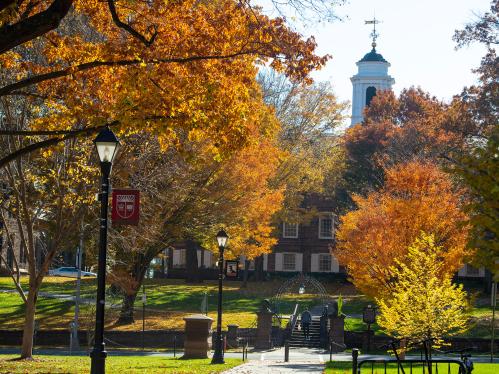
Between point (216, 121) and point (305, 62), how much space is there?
1928 millimetres

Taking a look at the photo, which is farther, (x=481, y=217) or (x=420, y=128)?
(x=420, y=128)

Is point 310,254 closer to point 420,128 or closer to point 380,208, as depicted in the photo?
point 420,128

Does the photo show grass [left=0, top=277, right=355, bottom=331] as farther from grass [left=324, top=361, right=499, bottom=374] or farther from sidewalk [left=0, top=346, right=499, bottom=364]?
grass [left=324, top=361, right=499, bottom=374]

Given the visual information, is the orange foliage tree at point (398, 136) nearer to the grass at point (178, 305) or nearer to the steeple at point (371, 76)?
the grass at point (178, 305)

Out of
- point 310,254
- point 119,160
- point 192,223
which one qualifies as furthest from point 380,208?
point 310,254

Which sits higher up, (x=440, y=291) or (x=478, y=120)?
(x=478, y=120)

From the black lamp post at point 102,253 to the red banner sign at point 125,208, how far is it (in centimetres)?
244

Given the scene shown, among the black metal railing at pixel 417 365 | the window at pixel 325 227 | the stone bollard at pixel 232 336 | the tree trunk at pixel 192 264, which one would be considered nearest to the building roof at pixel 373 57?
the window at pixel 325 227

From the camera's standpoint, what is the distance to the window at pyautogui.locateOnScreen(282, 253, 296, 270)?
7200 cm

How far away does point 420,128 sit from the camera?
58188mm

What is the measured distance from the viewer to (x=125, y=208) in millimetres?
17234

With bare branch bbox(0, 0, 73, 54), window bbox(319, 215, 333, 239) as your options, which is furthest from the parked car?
bare branch bbox(0, 0, 73, 54)

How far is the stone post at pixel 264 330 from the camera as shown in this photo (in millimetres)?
39344

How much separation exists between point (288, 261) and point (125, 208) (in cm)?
5561
